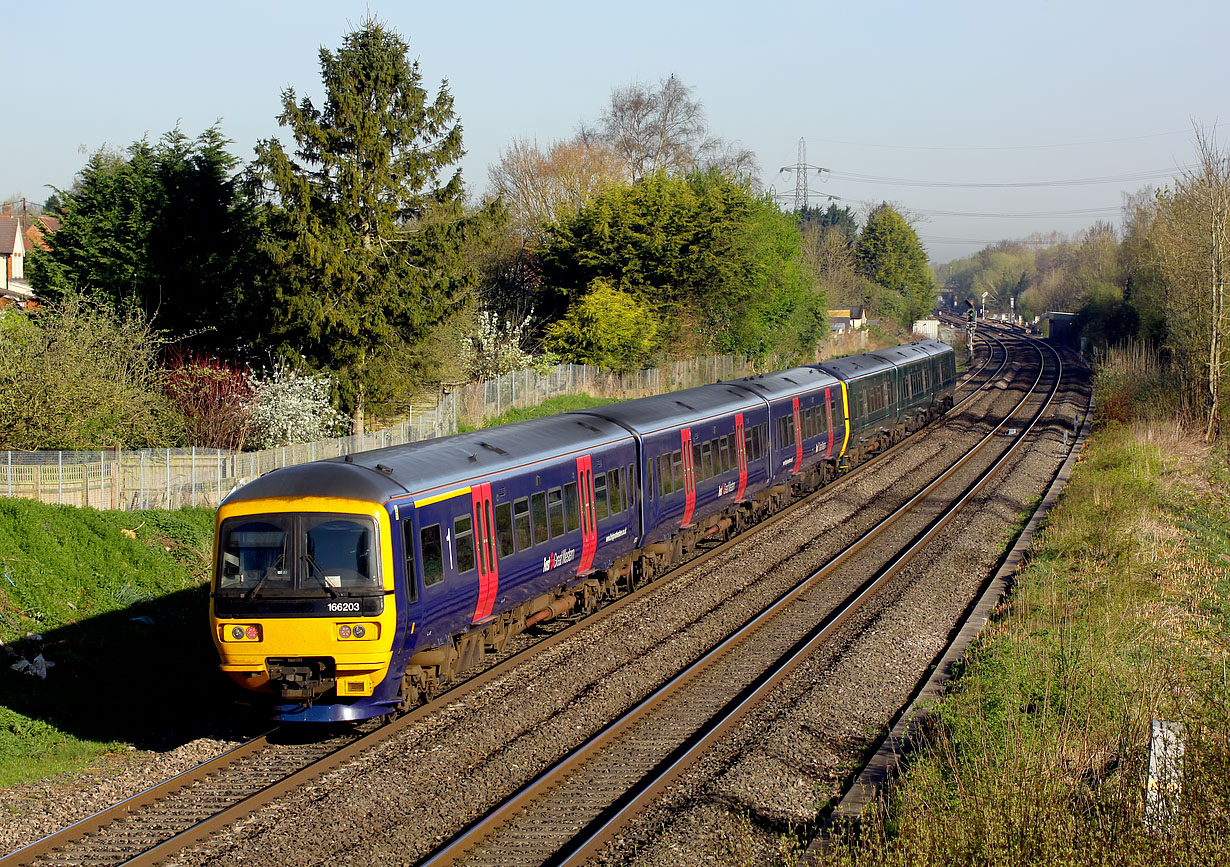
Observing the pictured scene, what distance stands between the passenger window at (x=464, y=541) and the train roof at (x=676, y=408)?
17.0 feet

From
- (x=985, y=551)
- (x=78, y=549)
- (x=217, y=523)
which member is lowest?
(x=985, y=551)

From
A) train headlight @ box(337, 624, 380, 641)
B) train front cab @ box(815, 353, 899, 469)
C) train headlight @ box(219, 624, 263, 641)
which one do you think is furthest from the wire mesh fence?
train front cab @ box(815, 353, 899, 469)

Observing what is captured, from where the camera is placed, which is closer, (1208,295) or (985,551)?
(985,551)

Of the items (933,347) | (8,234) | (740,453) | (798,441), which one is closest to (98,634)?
(740,453)

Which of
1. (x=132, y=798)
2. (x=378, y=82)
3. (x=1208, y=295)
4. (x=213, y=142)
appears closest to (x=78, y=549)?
(x=132, y=798)

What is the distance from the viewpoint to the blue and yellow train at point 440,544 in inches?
401

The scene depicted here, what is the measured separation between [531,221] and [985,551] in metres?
38.4

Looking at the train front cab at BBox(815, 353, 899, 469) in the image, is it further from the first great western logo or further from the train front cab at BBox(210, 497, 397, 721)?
the train front cab at BBox(210, 497, 397, 721)

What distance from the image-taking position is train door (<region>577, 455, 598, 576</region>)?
14.5m

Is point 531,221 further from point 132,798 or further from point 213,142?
point 132,798

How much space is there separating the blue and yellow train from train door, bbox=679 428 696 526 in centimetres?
4

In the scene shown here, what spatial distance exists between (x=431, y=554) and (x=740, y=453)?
1042 centimetres

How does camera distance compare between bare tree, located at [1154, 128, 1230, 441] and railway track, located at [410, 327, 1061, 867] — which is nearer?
railway track, located at [410, 327, 1061, 867]

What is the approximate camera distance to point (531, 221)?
176ft
